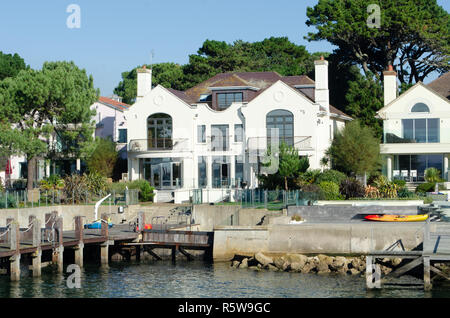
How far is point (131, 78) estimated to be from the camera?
363 feet

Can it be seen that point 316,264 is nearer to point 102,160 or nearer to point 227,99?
point 227,99

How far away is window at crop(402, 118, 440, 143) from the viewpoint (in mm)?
58341

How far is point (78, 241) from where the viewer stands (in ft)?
135

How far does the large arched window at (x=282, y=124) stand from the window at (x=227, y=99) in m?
3.71

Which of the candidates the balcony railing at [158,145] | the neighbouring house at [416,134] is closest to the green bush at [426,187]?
the neighbouring house at [416,134]

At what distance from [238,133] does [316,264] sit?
2186cm

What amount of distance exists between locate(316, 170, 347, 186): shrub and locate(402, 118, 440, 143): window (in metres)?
8.55

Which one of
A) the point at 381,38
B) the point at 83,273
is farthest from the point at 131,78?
the point at 83,273

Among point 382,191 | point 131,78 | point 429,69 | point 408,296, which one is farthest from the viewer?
point 131,78

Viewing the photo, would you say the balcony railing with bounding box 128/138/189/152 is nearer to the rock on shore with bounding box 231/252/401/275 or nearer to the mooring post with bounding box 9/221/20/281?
the rock on shore with bounding box 231/252/401/275

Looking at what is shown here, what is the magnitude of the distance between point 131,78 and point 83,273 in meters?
73.0

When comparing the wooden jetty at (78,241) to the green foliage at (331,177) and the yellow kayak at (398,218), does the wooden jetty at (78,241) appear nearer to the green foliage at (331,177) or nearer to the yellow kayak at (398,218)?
the yellow kayak at (398,218)

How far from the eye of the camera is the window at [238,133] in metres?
59.6
